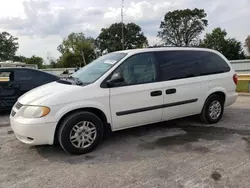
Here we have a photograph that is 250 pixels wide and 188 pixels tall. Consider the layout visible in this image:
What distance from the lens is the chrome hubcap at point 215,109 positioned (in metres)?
5.79

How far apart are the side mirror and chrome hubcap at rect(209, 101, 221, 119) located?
7.71 ft

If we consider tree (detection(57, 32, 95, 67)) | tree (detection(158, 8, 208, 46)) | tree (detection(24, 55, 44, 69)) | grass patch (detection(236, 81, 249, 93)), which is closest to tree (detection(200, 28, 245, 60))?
tree (detection(158, 8, 208, 46))

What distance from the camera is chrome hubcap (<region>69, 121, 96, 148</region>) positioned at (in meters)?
4.18

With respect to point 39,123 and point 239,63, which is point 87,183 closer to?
point 39,123

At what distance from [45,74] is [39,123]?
4.44m

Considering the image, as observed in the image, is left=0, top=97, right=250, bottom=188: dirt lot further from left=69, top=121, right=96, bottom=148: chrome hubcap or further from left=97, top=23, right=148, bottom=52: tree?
left=97, top=23, right=148, bottom=52: tree

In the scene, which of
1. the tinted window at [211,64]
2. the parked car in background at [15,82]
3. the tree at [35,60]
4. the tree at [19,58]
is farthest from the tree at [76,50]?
the tinted window at [211,64]

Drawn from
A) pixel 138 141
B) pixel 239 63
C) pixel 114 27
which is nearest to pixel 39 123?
pixel 138 141

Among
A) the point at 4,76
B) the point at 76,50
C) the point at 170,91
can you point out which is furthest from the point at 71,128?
the point at 76,50

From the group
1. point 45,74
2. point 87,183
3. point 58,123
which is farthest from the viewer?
point 45,74

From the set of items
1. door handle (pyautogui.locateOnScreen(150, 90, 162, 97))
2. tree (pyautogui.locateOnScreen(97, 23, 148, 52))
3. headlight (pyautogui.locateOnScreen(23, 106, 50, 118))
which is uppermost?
tree (pyautogui.locateOnScreen(97, 23, 148, 52))

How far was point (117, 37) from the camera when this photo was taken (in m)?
70.1

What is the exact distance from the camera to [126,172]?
11.7 ft

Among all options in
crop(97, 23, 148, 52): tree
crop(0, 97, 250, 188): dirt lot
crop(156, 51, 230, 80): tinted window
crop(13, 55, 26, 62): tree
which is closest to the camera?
crop(0, 97, 250, 188): dirt lot
